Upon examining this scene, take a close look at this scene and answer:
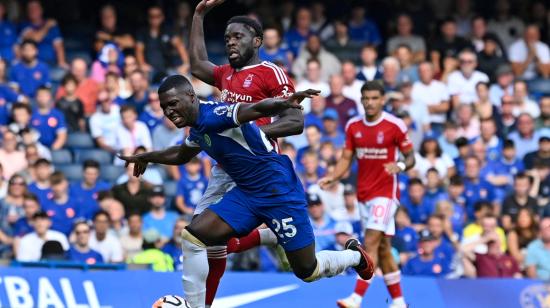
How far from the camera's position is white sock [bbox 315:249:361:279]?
11625 mm

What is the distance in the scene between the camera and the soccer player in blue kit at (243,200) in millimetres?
11008

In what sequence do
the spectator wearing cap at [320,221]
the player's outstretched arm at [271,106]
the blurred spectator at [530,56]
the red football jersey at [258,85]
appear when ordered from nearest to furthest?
the player's outstretched arm at [271,106] → the red football jersey at [258,85] → the spectator wearing cap at [320,221] → the blurred spectator at [530,56]

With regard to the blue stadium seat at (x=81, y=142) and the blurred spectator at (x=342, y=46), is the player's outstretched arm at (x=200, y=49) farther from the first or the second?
the blurred spectator at (x=342, y=46)

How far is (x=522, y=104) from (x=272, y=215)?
9571 mm

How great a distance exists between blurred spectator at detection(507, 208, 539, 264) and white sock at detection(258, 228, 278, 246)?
555 cm

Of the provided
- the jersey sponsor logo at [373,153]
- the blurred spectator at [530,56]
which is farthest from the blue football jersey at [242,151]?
the blurred spectator at [530,56]

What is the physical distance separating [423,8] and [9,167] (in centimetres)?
781

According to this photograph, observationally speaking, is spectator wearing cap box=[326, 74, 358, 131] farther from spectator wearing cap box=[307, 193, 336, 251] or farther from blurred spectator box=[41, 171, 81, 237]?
blurred spectator box=[41, 171, 81, 237]

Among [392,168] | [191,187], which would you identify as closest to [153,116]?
[191,187]

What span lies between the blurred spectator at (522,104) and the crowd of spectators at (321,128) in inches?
0.8

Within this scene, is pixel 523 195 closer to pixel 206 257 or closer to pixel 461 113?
pixel 461 113

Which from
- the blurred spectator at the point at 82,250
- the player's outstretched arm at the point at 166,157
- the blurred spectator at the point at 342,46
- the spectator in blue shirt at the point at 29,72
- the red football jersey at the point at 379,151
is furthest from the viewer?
the blurred spectator at the point at 342,46

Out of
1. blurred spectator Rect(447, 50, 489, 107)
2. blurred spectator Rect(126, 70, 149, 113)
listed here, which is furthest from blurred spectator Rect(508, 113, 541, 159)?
blurred spectator Rect(126, 70, 149, 113)

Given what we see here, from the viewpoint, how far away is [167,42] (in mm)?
20188
